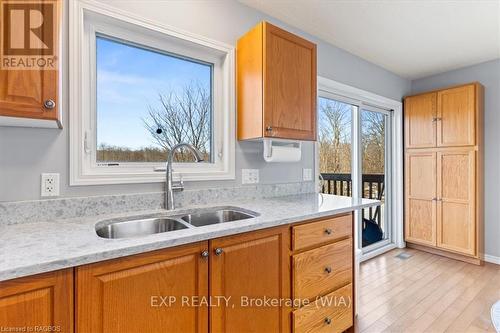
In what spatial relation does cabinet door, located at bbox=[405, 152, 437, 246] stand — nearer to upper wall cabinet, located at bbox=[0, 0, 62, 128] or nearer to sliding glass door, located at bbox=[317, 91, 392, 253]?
sliding glass door, located at bbox=[317, 91, 392, 253]

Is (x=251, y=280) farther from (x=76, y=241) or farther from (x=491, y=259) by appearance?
(x=491, y=259)

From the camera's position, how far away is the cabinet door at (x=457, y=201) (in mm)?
2887

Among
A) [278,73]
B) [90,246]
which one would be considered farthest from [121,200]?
[278,73]

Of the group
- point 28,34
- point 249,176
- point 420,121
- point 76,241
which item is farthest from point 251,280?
point 420,121

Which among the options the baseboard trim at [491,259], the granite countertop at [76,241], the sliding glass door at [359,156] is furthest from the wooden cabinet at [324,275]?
the baseboard trim at [491,259]

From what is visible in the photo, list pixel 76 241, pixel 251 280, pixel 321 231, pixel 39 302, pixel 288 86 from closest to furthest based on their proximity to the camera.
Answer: pixel 39 302 → pixel 76 241 → pixel 251 280 → pixel 321 231 → pixel 288 86

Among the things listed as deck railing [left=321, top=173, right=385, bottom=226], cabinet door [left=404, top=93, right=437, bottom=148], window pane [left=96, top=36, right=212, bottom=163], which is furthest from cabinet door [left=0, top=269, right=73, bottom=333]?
cabinet door [left=404, top=93, right=437, bottom=148]

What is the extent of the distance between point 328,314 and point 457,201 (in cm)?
242

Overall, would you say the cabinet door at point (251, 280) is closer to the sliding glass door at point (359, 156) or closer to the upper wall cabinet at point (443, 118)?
the sliding glass door at point (359, 156)

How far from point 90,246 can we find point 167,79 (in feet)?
4.03

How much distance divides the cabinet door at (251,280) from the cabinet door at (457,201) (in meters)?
2.71

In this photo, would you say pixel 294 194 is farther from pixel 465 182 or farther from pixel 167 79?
pixel 465 182

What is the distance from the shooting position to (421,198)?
332 centimetres

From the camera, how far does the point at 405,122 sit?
3490 millimetres
